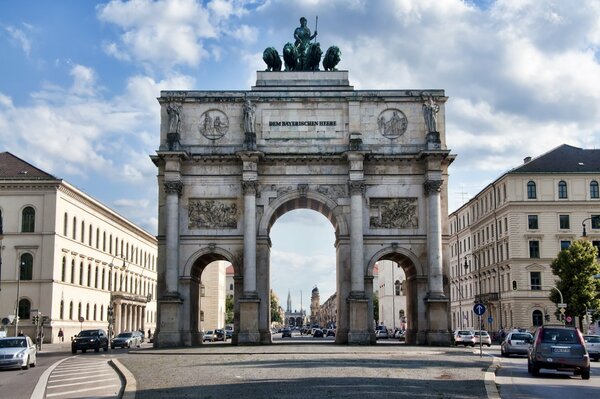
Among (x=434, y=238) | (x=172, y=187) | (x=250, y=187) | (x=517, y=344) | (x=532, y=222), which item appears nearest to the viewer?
(x=517, y=344)

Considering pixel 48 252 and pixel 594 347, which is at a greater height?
pixel 48 252

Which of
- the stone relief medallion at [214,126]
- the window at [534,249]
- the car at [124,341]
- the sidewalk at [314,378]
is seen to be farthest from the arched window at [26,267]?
the window at [534,249]

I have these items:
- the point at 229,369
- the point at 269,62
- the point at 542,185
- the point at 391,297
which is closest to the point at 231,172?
the point at 269,62

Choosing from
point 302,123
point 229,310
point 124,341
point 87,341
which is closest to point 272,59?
point 302,123

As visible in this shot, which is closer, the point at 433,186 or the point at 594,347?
the point at 594,347

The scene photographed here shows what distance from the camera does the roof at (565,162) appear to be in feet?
244

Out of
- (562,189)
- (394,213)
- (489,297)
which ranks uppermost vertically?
(562,189)

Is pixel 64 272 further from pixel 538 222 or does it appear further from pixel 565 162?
pixel 565 162

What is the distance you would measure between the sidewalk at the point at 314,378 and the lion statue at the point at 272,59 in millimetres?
23108

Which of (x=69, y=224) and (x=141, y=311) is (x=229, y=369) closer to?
(x=69, y=224)

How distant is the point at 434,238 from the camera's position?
45688 mm

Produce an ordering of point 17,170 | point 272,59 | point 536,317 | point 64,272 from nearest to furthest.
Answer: point 272,59, point 64,272, point 17,170, point 536,317

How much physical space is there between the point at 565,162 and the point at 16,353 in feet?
194

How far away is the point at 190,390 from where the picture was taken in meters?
18.3
